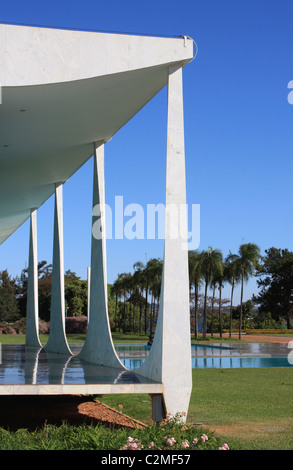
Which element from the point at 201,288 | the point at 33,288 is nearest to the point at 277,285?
the point at 201,288

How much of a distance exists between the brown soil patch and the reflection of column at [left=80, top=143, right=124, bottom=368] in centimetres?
111

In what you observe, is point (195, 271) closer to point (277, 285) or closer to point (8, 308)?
point (8, 308)

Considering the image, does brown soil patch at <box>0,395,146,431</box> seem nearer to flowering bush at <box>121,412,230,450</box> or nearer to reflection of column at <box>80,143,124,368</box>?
reflection of column at <box>80,143,124,368</box>

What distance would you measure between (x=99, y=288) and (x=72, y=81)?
528 centimetres

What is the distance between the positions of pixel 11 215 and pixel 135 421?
14225mm

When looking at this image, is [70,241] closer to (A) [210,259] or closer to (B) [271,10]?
(B) [271,10]

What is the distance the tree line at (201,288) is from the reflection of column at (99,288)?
19.6 m

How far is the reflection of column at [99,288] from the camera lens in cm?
Answer: 1255

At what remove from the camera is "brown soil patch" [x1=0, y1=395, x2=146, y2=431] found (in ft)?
31.1

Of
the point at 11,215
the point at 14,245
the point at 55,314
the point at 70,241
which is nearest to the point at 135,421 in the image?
the point at 55,314

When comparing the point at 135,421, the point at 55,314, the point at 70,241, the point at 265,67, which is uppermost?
the point at 265,67

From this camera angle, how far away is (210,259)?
136 ft
